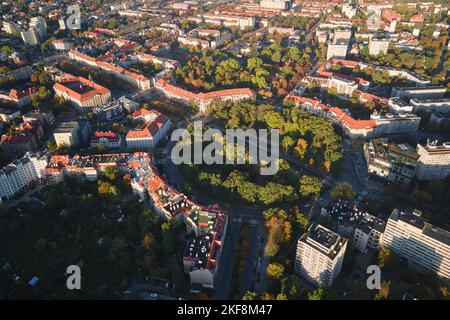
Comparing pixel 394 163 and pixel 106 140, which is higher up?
pixel 106 140

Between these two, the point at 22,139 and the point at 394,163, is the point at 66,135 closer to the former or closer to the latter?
the point at 22,139

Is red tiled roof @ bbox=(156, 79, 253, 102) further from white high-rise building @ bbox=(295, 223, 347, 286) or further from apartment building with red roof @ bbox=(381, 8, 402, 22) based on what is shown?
apartment building with red roof @ bbox=(381, 8, 402, 22)

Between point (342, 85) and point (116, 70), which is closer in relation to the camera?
point (342, 85)

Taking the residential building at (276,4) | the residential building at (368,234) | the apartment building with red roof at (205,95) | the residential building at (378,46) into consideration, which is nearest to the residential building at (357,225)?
the residential building at (368,234)

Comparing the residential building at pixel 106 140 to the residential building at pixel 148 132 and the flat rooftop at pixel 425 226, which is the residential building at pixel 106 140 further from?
the flat rooftop at pixel 425 226

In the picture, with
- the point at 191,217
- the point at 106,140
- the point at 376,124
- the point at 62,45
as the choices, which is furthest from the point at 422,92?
the point at 62,45

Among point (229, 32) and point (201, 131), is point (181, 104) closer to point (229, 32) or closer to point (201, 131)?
point (201, 131)

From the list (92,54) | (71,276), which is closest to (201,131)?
(71,276)
